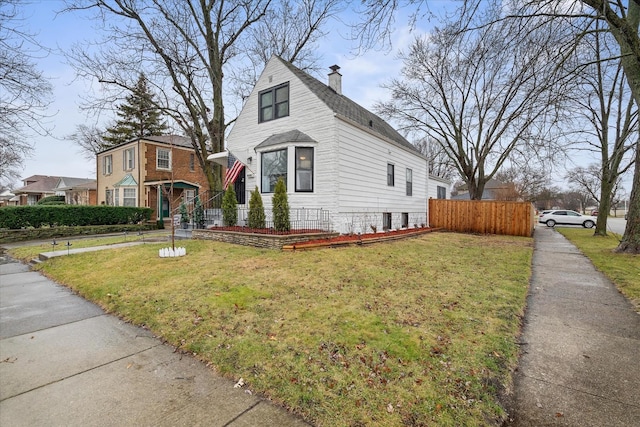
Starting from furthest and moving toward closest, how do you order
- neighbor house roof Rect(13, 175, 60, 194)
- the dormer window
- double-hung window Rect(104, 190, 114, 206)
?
neighbor house roof Rect(13, 175, 60, 194)
double-hung window Rect(104, 190, 114, 206)
the dormer window

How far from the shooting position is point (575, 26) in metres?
6.34

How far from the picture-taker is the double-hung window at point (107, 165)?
23.5m

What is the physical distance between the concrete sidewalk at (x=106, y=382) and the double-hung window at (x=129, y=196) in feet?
62.6

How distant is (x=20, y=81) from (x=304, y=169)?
8.59m

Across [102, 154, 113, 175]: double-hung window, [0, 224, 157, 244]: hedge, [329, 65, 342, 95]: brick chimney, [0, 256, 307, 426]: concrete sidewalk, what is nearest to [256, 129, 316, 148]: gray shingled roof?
[329, 65, 342, 95]: brick chimney

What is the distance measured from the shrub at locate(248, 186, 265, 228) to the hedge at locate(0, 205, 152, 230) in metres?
11.8

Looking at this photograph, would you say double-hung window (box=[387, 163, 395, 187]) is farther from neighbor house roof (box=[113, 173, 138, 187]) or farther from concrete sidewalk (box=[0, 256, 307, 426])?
neighbor house roof (box=[113, 173, 138, 187])

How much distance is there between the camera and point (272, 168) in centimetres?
1106

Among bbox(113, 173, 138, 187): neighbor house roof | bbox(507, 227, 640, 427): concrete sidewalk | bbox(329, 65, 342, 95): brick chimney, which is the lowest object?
bbox(507, 227, 640, 427): concrete sidewalk

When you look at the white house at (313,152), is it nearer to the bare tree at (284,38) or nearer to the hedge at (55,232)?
the bare tree at (284,38)

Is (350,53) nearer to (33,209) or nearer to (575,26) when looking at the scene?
(575,26)

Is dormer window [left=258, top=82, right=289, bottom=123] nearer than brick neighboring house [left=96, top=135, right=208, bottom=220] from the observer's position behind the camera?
Yes

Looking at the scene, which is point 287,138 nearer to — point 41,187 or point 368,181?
point 368,181

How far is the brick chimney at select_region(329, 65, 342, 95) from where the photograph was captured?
13.4 m
